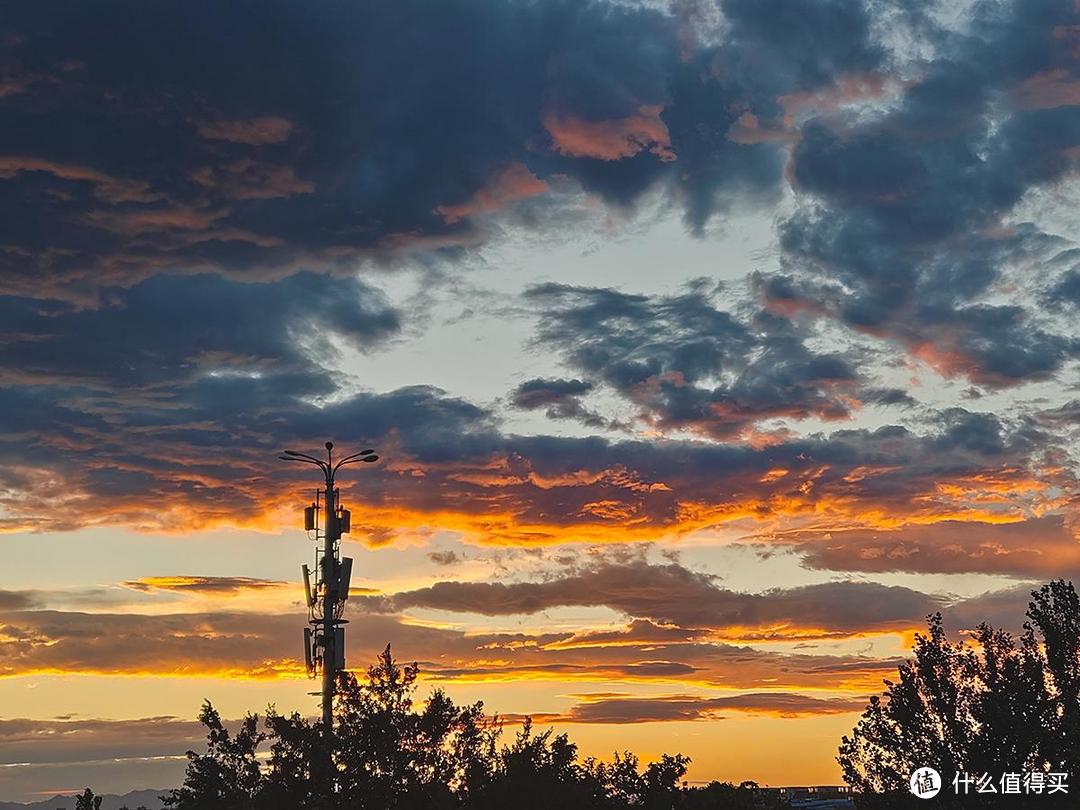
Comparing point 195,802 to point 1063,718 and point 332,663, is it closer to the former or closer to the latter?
point 332,663

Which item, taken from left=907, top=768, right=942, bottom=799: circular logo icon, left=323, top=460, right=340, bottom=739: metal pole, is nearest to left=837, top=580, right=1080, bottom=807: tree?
left=907, top=768, right=942, bottom=799: circular logo icon

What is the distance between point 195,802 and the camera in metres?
45.6

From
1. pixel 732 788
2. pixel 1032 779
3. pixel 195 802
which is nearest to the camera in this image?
pixel 195 802

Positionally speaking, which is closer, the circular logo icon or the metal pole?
the metal pole

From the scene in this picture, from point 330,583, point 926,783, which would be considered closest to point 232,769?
point 330,583

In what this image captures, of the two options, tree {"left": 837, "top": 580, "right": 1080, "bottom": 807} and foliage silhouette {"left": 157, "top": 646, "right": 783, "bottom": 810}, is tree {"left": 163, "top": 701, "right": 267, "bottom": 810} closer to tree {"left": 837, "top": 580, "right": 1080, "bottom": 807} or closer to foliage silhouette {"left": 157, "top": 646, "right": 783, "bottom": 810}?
foliage silhouette {"left": 157, "top": 646, "right": 783, "bottom": 810}

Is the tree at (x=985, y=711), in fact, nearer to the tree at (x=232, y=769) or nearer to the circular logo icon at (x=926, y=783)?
the circular logo icon at (x=926, y=783)

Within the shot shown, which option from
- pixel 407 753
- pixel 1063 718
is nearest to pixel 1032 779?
pixel 1063 718

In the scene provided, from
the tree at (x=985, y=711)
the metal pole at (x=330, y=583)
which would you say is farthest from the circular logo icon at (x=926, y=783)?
the metal pole at (x=330, y=583)

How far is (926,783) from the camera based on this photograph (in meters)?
51.7

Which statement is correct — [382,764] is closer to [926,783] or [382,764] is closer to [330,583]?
[330,583]

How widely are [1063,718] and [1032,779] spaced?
323 cm

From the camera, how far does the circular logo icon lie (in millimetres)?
51406

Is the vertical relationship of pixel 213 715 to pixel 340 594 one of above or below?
below
